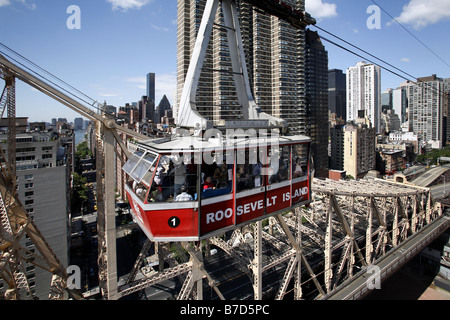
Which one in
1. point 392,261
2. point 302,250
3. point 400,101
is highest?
point 400,101

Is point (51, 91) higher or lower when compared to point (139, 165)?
higher

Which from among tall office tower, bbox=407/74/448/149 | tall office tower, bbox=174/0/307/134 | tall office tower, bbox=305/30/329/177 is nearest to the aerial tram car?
tall office tower, bbox=174/0/307/134

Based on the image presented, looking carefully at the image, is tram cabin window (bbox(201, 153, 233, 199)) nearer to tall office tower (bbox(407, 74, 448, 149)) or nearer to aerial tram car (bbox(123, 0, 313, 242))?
aerial tram car (bbox(123, 0, 313, 242))

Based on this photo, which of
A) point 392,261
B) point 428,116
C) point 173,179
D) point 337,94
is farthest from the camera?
point 337,94

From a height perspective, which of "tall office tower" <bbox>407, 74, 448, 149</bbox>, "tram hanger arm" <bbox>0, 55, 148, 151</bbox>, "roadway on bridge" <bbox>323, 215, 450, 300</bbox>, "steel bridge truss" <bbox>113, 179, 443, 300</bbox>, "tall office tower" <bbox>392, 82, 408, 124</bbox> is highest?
"tall office tower" <bbox>392, 82, 408, 124</bbox>

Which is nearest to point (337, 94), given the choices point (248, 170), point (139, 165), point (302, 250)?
point (302, 250)

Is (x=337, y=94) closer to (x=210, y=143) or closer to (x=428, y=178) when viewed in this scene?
(x=428, y=178)
